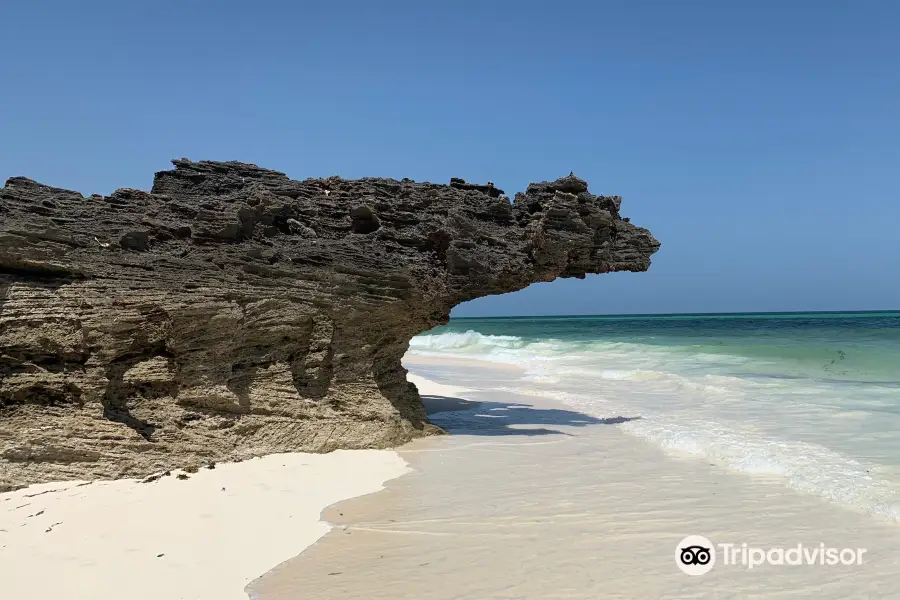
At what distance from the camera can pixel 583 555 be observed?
189 inches

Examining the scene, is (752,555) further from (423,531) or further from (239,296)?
(239,296)

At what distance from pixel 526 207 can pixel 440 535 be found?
5.42 meters

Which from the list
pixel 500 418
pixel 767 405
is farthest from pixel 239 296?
pixel 767 405

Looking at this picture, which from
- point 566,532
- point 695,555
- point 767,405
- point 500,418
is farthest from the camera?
point 767,405

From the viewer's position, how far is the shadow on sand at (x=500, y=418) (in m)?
9.89

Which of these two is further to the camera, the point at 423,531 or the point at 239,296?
the point at 239,296

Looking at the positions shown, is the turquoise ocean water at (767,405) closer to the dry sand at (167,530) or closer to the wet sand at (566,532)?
the wet sand at (566,532)

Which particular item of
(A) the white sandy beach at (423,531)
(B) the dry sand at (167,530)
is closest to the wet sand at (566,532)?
(A) the white sandy beach at (423,531)

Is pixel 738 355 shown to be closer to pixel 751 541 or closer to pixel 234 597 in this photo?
pixel 751 541

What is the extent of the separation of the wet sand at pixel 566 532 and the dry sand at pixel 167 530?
0.33 metres

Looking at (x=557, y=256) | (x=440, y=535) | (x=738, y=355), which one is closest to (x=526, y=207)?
(x=557, y=256)

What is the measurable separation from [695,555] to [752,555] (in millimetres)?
469

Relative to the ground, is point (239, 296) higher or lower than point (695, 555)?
higher

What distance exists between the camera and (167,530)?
512 centimetres
